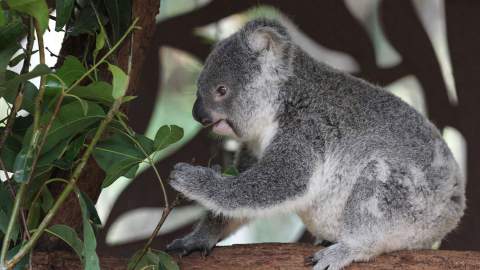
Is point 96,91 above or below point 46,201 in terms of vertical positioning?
above

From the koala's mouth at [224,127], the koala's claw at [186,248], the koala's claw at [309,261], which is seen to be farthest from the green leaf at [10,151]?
the koala's claw at [309,261]

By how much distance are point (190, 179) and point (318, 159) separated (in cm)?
59

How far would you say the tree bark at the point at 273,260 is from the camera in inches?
113

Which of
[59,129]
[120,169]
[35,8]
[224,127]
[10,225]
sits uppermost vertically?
[35,8]

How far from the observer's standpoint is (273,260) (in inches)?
115

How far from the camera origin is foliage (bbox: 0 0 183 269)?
2213 mm

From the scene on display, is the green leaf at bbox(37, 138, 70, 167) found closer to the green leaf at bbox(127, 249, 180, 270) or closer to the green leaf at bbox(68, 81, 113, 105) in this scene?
the green leaf at bbox(68, 81, 113, 105)

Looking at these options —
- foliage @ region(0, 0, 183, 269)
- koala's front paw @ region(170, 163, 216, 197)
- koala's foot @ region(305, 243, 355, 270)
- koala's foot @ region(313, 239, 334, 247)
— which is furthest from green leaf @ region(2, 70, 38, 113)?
koala's foot @ region(313, 239, 334, 247)

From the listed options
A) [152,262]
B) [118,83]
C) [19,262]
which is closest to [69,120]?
[118,83]

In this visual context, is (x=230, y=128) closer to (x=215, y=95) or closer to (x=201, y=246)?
(x=215, y=95)

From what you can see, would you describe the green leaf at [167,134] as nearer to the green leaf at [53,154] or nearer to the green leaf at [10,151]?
the green leaf at [53,154]

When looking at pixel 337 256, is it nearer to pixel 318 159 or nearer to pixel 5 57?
pixel 318 159

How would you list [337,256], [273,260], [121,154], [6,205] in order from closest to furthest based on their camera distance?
1. [6,205]
2. [121,154]
3. [273,260]
4. [337,256]

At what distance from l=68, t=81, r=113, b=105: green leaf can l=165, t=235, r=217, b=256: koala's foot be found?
3.35ft
